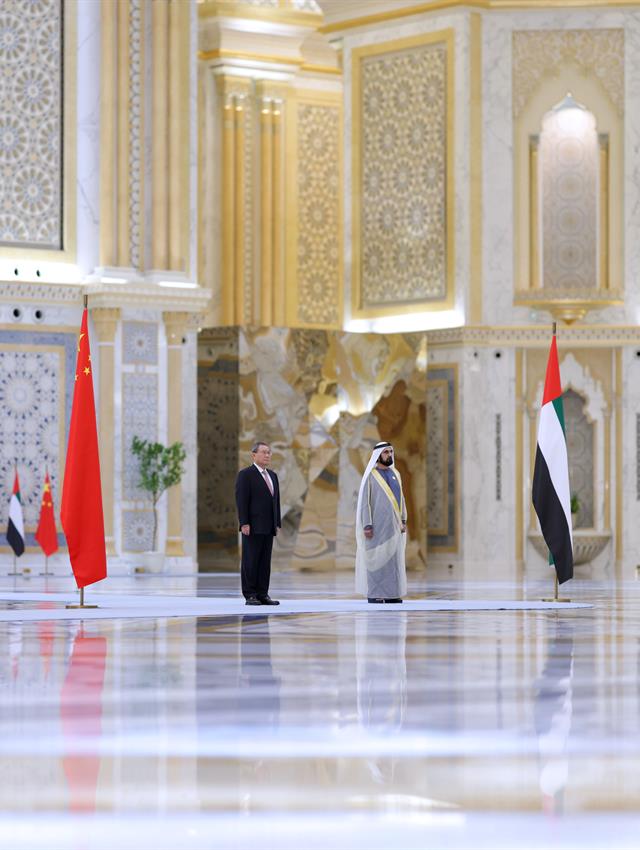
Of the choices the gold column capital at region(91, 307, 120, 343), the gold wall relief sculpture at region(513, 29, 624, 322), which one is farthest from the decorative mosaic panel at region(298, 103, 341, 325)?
the gold column capital at region(91, 307, 120, 343)

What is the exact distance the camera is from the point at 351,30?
20062 millimetres

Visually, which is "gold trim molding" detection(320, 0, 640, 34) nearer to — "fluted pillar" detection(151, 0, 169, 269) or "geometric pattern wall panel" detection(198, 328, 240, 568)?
"fluted pillar" detection(151, 0, 169, 269)

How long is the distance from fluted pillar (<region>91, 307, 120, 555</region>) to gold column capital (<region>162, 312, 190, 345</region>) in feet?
1.63

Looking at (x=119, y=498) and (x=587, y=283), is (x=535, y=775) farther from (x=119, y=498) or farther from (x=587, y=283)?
(x=587, y=283)

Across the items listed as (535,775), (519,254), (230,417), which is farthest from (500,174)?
(535,775)

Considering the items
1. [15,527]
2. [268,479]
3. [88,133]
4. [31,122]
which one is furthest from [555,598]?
[31,122]

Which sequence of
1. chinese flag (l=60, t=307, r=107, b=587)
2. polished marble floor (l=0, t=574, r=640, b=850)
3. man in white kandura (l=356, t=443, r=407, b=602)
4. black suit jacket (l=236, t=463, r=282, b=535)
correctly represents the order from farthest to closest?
1. man in white kandura (l=356, t=443, r=407, b=602)
2. black suit jacket (l=236, t=463, r=282, b=535)
3. chinese flag (l=60, t=307, r=107, b=587)
4. polished marble floor (l=0, t=574, r=640, b=850)

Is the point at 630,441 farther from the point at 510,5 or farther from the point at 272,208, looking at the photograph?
the point at 272,208

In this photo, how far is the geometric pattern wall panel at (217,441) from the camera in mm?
18250

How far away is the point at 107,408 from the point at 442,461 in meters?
4.11

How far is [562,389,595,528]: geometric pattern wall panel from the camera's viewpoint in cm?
1917

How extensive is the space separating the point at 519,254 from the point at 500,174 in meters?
0.86

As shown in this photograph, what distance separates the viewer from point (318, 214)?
876 inches

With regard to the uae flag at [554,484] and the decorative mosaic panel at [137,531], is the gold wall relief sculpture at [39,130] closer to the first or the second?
the decorative mosaic panel at [137,531]
